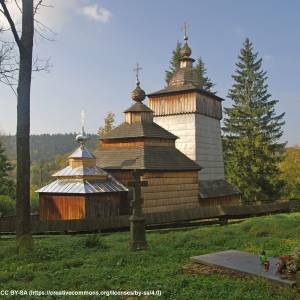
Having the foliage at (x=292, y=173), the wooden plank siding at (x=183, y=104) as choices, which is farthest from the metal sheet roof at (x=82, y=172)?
the foliage at (x=292, y=173)

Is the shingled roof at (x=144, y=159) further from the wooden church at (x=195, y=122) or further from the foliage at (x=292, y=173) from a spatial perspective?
the foliage at (x=292, y=173)

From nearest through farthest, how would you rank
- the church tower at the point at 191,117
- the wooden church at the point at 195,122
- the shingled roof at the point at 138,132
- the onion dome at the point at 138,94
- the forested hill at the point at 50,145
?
the shingled roof at the point at 138,132
the onion dome at the point at 138,94
the wooden church at the point at 195,122
the church tower at the point at 191,117
the forested hill at the point at 50,145

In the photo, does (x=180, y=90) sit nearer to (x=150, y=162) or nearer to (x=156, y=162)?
(x=156, y=162)

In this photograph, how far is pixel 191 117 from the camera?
1184 inches

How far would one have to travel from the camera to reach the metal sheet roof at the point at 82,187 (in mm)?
21281

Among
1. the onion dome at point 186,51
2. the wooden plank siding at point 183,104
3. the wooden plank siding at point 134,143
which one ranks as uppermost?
the onion dome at point 186,51

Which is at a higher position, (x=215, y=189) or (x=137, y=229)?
(x=215, y=189)

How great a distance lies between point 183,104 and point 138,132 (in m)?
6.56

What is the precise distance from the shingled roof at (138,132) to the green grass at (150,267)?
512 inches

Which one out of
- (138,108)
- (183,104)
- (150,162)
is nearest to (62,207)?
(150,162)

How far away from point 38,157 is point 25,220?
6238 inches

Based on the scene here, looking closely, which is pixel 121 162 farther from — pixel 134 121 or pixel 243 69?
pixel 243 69

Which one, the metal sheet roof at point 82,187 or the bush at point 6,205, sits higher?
the metal sheet roof at point 82,187

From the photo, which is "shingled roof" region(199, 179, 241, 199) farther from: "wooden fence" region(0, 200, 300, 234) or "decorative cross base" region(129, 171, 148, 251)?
"decorative cross base" region(129, 171, 148, 251)
